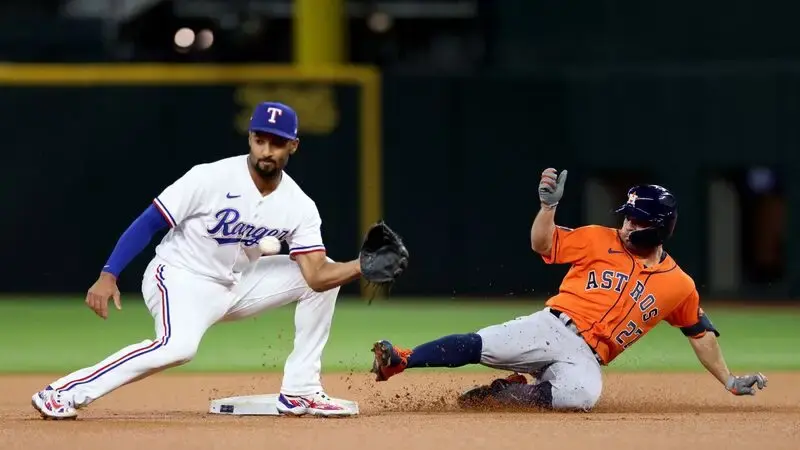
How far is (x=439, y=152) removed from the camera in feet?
55.7

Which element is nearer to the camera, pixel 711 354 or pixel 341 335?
pixel 711 354

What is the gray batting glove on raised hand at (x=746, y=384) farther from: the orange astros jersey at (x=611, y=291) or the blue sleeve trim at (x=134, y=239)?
the blue sleeve trim at (x=134, y=239)

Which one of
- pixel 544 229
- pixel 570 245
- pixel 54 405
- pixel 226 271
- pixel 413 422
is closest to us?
pixel 54 405

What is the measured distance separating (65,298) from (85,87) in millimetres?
2387

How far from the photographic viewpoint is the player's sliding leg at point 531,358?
6.91 meters

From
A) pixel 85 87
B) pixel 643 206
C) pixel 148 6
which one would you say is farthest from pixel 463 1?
pixel 643 206

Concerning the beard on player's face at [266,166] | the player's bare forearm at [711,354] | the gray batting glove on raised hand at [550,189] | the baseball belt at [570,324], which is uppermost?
the beard on player's face at [266,166]

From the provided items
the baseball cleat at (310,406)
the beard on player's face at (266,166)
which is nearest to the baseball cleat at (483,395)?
the baseball cleat at (310,406)

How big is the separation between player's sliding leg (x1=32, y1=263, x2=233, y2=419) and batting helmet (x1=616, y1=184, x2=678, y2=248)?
6.46 ft

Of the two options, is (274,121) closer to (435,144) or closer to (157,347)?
(157,347)

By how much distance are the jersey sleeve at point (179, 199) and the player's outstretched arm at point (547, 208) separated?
1.54 meters

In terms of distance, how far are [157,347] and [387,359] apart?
1.07 meters

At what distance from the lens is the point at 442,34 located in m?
20.4

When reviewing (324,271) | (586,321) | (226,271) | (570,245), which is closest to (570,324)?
(586,321)
